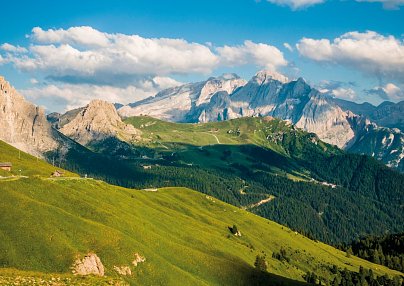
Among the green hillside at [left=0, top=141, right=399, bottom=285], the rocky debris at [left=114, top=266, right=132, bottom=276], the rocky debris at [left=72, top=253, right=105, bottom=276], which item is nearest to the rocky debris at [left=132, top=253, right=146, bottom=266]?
the green hillside at [left=0, top=141, right=399, bottom=285]

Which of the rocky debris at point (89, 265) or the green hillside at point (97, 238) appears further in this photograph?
the green hillside at point (97, 238)

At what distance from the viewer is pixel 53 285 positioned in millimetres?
48906

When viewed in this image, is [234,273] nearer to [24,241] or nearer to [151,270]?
[151,270]

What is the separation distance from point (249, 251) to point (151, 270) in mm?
90283

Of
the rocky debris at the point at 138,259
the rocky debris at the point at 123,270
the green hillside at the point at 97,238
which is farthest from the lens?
the rocky debris at the point at 138,259

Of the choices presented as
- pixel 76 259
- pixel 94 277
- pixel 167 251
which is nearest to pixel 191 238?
pixel 167 251

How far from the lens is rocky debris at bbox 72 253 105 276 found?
306ft

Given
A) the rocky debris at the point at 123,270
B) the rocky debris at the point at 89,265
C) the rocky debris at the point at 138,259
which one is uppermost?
the rocky debris at the point at 89,265

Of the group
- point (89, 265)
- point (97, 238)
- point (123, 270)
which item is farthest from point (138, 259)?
point (89, 265)

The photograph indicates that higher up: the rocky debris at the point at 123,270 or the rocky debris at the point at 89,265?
the rocky debris at the point at 89,265

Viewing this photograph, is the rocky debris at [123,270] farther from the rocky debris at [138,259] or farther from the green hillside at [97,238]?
the rocky debris at [138,259]

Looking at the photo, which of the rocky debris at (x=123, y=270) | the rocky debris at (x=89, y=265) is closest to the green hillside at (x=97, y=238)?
the rocky debris at (x=123, y=270)

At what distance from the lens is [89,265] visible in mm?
95625

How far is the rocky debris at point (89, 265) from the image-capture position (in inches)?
3674
